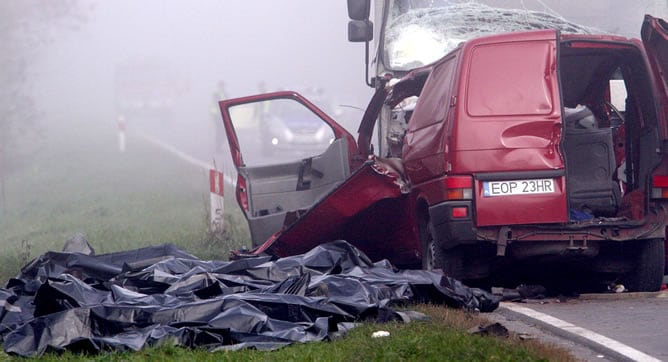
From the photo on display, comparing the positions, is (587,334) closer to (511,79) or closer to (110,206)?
(511,79)

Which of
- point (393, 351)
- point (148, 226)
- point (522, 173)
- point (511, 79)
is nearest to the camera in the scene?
point (393, 351)

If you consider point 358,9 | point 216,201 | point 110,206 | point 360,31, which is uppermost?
point 358,9

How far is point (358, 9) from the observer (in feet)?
39.0

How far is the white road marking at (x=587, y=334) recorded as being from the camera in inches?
236

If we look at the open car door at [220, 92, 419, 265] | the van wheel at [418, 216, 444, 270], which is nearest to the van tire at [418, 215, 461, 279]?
the van wheel at [418, 216, 444, 270]

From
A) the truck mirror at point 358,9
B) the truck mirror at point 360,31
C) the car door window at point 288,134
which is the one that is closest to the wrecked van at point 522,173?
the truck mirror at point 360,31

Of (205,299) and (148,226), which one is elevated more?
(205,299)

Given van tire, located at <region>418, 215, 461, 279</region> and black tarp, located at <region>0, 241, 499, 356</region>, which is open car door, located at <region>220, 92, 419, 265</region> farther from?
black tarp, located at <region>0, 241, 499, 356</region>

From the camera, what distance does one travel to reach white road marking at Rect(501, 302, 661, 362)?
6.00 meters

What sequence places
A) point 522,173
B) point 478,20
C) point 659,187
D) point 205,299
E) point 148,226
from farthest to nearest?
point 148,226, point 478,20, point 659,187, point 522,173, point 205,299

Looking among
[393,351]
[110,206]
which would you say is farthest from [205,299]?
[110,206]

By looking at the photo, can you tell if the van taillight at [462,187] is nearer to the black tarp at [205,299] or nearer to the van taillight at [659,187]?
the black tarp at [205,299]

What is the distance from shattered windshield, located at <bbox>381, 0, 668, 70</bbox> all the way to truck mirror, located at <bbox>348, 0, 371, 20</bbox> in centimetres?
56

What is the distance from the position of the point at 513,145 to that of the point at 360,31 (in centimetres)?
404
